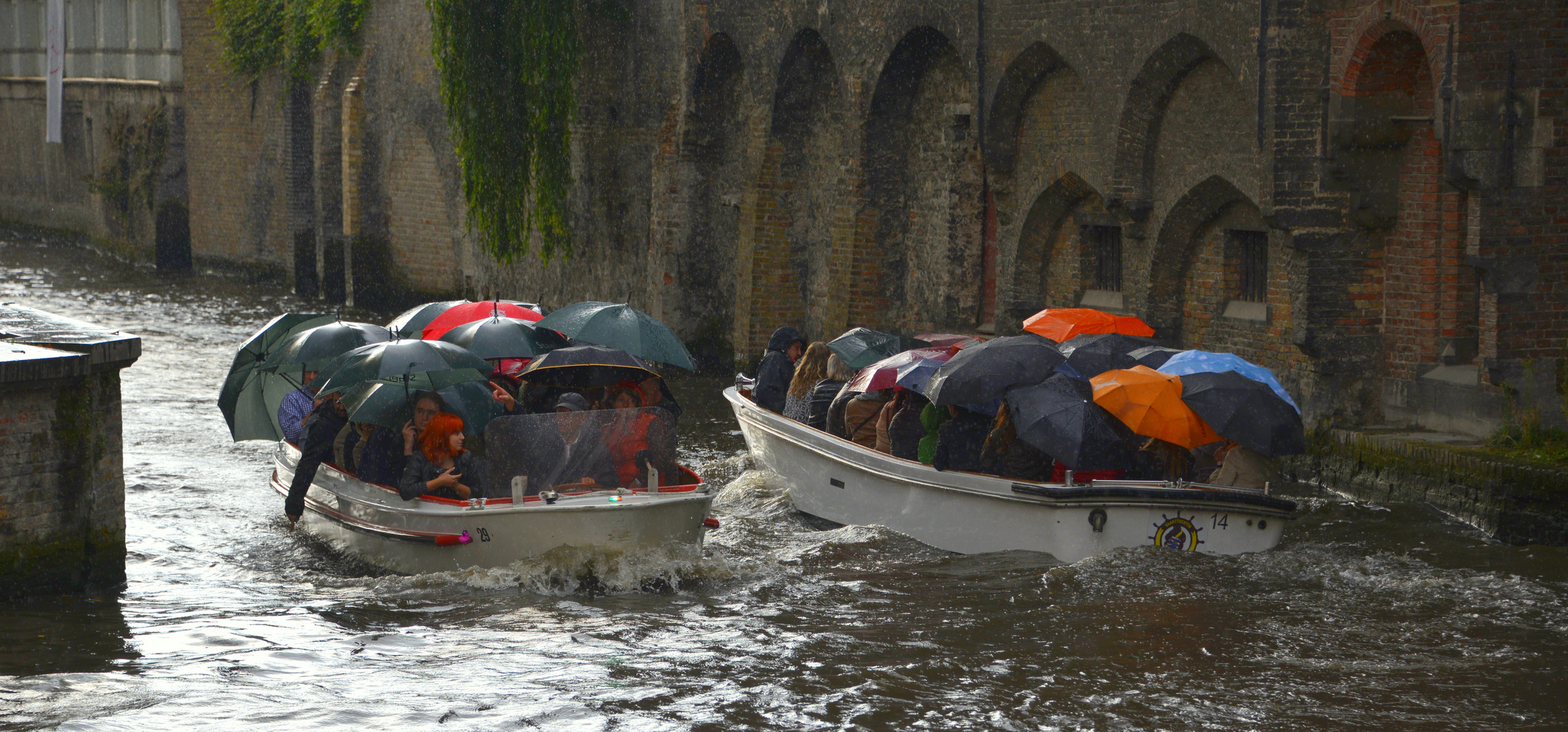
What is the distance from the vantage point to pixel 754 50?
18984mm

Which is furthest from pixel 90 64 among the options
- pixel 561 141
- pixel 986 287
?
pixel 986 287

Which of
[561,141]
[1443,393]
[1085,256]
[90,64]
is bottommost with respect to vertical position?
[1443,393]

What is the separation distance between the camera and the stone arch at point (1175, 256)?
46.7 ft

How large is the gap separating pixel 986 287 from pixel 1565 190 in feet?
22.7

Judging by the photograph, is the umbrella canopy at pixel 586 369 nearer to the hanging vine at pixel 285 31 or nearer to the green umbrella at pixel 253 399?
the green umbrella at pixel 253 399

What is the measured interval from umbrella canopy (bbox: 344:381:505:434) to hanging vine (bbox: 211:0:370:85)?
18279 millimetres

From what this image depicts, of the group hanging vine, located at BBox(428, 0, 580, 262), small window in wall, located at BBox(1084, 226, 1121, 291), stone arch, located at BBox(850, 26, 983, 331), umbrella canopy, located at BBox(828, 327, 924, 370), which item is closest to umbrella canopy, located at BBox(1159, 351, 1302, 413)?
umbrella canopy, located at BBox(828, 327, 924, 370)

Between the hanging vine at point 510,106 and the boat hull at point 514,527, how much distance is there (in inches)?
470

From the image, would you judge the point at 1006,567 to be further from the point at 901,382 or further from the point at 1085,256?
the point at 1085,256

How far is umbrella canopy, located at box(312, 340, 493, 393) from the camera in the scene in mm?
9875

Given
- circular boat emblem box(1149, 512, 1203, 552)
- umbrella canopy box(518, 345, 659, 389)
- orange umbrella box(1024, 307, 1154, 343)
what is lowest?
circular boat emblem box(1149, 512, 1203, 552)

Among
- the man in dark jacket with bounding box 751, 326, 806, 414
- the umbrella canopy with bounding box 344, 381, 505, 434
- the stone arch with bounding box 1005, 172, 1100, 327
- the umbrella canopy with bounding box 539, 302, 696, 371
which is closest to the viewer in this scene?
the umbrella canopy with bounding box 344, 381, 505, 434

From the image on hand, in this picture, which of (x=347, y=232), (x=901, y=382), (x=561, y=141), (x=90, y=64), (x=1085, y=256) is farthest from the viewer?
(x=90, y=64)

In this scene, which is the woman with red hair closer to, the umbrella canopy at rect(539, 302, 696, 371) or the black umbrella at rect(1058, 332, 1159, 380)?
the umbrella canopy at rect(539, 302, 696, 371)
